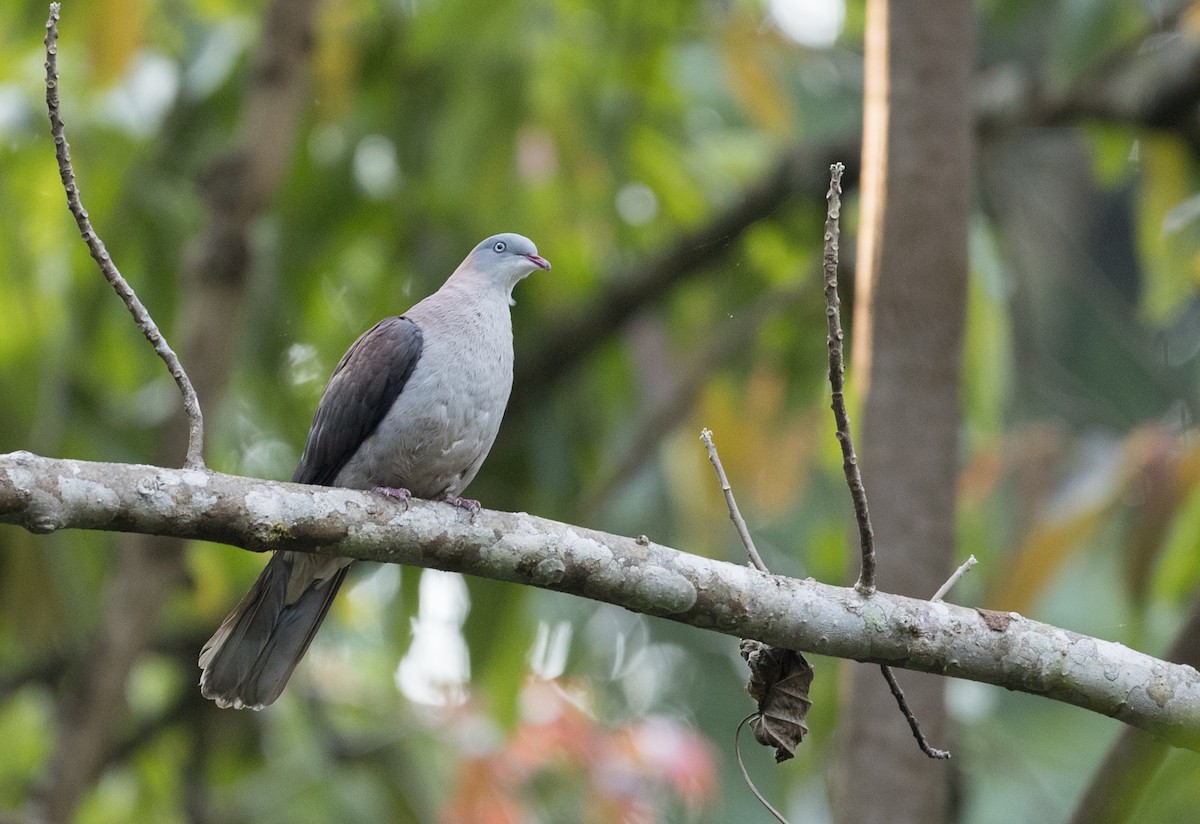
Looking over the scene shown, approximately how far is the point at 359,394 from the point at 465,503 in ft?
1.91

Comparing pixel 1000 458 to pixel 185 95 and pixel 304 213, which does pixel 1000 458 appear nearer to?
pixel 304 213

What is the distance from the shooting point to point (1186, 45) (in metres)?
6.79

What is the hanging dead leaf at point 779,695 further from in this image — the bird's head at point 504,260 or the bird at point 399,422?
the bird's head at point 504,260

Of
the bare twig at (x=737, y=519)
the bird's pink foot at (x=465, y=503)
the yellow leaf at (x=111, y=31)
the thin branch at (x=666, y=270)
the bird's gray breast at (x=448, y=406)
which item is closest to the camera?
the bare twig at (x=737, y=519)

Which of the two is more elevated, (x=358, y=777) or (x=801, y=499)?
(x=801, y=499)

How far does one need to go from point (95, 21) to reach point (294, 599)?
9.29 feet

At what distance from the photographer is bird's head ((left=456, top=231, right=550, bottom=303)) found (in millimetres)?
3648

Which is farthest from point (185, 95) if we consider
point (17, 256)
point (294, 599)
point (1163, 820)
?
point (1163, 820)

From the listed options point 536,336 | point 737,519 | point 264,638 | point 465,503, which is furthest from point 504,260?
point 536,336

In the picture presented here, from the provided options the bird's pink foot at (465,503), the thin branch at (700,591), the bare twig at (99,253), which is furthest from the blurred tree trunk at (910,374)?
the bare twig at (99,253)

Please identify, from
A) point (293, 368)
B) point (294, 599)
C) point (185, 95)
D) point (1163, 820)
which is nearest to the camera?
point (1163, 820)

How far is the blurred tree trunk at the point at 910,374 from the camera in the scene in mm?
4941

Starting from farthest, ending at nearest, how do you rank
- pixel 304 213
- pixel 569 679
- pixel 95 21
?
pixel 569 679 → pixel 304 213 → pixel 95 21

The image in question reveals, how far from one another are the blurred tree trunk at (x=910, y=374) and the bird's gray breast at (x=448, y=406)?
1.95 m
